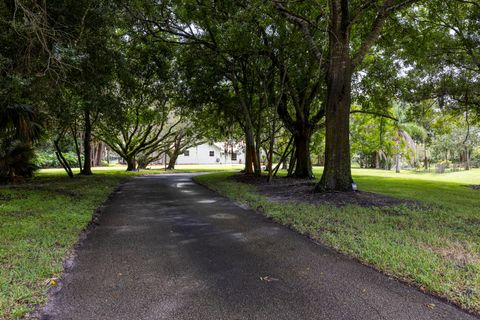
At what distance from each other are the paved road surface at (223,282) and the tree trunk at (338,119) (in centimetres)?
427

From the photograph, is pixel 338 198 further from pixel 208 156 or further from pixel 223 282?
pixel 208 156

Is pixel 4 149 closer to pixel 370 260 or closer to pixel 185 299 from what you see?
pixel 185 299

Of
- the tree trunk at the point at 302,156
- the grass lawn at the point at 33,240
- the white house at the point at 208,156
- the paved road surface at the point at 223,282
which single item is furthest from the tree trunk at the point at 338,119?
the white house at the point at 208,156

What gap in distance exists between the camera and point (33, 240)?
4.94m

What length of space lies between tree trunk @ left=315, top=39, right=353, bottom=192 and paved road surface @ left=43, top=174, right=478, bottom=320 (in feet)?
14.0

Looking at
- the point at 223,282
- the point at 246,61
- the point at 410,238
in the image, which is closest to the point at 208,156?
the point at 246,61

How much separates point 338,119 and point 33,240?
26.0 feet

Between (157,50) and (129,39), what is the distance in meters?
1.22

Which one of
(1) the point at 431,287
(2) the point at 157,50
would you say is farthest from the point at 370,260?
(2) the point at 157,50

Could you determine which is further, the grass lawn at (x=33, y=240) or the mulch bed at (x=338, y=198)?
the mulch bed at (x=338, y=198)

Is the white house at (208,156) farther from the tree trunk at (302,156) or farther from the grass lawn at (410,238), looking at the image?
the grass lawn at (410,238)

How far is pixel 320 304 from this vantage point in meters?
3.11

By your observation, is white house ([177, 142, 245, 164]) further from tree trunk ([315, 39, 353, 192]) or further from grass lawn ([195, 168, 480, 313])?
grass lawn ([195, 168, 480, 313])

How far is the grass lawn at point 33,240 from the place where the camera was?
3228 millimetres
